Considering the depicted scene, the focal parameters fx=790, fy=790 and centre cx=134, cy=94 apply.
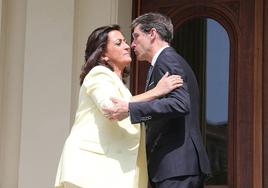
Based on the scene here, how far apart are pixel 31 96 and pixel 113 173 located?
201 cm

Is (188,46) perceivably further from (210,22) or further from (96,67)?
(96,67)

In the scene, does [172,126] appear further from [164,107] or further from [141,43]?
[141,43]

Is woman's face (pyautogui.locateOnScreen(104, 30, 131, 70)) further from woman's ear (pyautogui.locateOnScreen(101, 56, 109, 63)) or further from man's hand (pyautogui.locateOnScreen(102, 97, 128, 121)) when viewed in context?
man's hand (pyautogui.locateOnScreen(102, 97, 128, 121))

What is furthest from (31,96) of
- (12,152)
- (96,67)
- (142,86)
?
(96,67)

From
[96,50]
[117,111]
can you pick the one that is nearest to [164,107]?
[117,111]

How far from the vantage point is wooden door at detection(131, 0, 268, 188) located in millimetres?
5598

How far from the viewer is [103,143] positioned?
4.07 metres

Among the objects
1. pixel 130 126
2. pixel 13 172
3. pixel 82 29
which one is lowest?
pixel 13 172

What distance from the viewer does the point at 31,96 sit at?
590cm

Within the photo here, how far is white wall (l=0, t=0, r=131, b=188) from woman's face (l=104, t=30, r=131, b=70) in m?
1.55

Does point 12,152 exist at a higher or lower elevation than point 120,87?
lower

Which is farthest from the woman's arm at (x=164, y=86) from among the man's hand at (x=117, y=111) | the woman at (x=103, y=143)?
the man's hand at (x=117, y=111)

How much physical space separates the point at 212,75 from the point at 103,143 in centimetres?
194

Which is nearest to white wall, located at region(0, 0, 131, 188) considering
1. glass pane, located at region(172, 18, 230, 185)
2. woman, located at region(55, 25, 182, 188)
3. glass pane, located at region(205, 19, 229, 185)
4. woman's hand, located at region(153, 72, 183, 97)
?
glass pane, located at region(172, 18, 230, 185)
